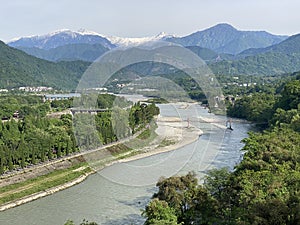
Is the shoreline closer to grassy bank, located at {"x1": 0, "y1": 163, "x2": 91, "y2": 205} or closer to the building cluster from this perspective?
grassy bank, located at {"x1": 0, "y1": 163, "x2": 91, "y2": 205}

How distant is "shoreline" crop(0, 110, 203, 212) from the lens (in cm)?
1198

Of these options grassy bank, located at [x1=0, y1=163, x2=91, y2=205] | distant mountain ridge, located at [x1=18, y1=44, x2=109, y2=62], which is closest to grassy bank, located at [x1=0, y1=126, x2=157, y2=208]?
grassy bank, located at [x1=0, y1=163, x2=91, y2=205]

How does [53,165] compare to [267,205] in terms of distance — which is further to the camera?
[53,165]

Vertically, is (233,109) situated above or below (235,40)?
below

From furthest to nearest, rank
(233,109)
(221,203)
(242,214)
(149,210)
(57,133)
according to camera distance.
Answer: (233,109)
(57,133)
(221,203)
(149,210)
(242,214)

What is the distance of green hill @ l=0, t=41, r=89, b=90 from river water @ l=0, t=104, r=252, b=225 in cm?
4898

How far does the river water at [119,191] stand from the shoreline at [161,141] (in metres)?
A: 0.23

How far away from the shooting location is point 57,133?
1656 centimetres

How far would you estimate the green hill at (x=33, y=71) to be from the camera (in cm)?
6469

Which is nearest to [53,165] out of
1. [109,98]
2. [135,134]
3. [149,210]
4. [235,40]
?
[135,134]

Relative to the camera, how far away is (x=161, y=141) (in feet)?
68.3

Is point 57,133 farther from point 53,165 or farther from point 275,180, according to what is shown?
point 275,180

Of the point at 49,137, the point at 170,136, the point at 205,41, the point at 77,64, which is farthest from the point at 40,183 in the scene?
the point at 205,41

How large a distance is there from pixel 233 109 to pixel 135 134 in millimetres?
18094
